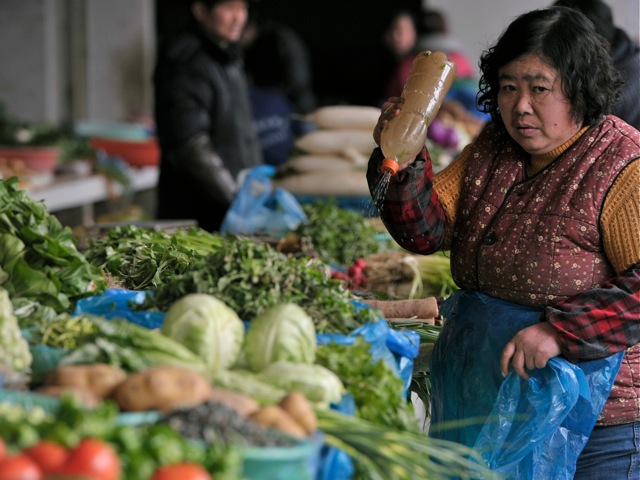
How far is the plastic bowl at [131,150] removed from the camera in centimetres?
902

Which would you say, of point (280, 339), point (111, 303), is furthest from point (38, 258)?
point (280, 339)

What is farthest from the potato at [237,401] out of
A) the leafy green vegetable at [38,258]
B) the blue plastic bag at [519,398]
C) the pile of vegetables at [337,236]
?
the pile of vegetables at [337,236]

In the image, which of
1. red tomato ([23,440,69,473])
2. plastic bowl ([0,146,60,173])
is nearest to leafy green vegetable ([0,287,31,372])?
red tomato ([23,440,69,473])

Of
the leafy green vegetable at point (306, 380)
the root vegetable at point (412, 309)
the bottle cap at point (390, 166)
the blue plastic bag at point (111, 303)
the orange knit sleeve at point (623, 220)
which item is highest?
the bottle cap at point (390, 166)

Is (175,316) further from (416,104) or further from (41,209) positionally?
(416,104)

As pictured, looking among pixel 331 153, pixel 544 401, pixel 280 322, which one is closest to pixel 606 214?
pixel 544 401

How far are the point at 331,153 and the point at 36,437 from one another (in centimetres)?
426

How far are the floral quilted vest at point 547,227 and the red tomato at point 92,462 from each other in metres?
1.60

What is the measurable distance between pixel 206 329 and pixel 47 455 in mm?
660

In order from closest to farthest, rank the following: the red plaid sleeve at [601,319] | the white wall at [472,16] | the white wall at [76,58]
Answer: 1. the red plaid sleeve at [601,319]
2. the white wall at [76,58]
3. the white wall at [472,16]

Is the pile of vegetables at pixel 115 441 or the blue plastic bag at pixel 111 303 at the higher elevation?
the pile of vegetables at pixel 115 441

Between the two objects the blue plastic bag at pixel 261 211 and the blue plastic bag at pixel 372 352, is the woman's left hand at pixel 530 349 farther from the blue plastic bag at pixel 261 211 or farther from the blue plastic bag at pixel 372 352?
the blue plastic bag at pixel 261 211

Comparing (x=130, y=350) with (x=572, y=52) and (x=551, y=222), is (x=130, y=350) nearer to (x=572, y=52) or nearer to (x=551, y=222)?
(x=551, y=222)

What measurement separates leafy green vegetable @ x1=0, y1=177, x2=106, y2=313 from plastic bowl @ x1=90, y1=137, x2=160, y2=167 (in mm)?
6377
